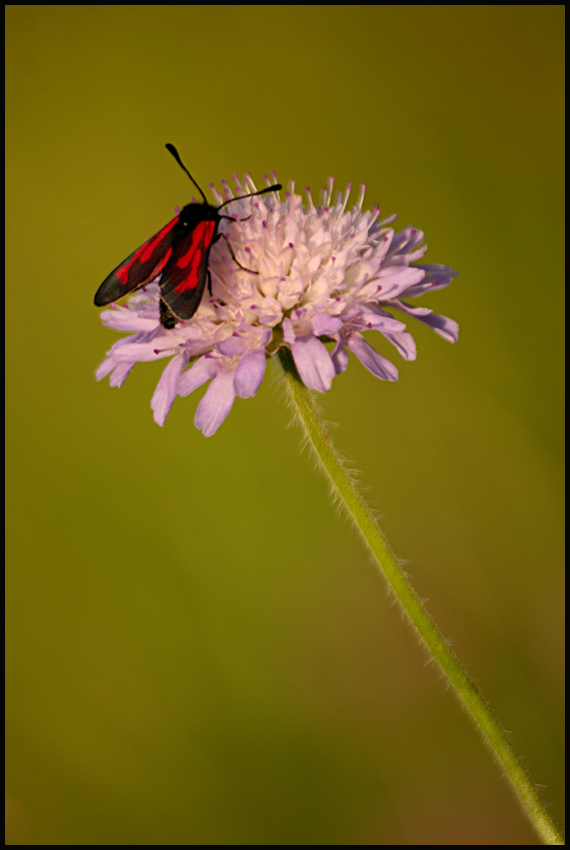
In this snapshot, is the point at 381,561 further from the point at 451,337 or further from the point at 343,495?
the point at 451,337

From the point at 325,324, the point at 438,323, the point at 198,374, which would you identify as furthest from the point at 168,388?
the point at 438,323

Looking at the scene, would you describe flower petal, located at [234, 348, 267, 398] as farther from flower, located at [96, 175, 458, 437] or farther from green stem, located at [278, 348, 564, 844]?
green stem, located at [278, 348, 564, 844]

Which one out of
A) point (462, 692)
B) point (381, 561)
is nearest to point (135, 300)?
point (381, 561)

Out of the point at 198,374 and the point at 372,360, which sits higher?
the point at 198,374

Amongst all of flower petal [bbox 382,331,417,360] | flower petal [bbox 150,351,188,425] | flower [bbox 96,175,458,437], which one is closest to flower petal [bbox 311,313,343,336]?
flower [bbox 96,175,458,437]

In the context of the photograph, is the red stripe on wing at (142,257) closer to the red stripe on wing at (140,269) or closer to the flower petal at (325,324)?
the red stripe on wing at (140,269)

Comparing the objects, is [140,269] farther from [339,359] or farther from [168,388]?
[339,359]

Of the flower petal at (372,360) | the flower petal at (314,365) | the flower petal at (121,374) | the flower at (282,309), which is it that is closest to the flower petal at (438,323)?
the flower at (282,309)
